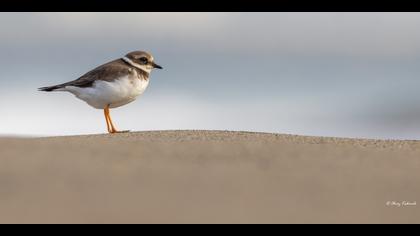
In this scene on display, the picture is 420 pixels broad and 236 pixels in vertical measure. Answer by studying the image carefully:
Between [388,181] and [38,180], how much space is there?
4.00m

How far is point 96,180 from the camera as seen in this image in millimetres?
6621

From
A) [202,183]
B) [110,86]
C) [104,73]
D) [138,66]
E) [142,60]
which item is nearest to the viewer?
[202,183]

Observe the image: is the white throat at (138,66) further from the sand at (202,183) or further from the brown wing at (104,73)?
the sand at (202,183)

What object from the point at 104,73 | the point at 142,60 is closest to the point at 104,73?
the point at 104,73

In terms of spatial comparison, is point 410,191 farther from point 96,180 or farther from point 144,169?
point 96,180

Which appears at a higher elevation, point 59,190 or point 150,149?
point 150,149

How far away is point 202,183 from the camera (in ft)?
21.6

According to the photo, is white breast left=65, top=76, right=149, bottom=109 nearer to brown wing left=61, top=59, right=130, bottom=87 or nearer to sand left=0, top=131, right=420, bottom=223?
brown wing left=61, top=59, right=130, bottom=87

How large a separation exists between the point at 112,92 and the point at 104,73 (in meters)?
0.46

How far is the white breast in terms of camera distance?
39.0 feet

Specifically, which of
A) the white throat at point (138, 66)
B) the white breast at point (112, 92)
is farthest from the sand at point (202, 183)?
the white throat at point (138, 66)

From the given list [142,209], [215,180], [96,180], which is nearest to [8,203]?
[96,180]

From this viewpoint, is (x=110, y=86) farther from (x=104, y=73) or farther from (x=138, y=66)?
(x=138, y=66)

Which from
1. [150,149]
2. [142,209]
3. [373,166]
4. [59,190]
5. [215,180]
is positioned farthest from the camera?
[150,149]
